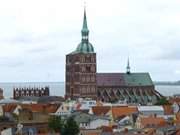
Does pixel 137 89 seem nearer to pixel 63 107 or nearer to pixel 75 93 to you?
pixel 75 93

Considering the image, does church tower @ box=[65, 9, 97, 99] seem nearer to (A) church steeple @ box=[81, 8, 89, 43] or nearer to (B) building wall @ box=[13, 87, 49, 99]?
(A) church steeple @ box=[81, 8, 89, 43]

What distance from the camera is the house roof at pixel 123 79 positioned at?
139375 millimetres

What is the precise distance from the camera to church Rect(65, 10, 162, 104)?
130875 mm

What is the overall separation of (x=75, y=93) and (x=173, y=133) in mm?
73463

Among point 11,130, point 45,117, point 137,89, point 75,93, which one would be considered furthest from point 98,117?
point 137,89

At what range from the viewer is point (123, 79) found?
465 ft

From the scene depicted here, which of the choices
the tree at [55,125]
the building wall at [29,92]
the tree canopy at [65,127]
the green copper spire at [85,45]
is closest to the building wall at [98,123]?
the tree at [55,125]

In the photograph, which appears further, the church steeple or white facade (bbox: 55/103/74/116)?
the church steeple

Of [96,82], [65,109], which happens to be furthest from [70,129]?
[96,82]

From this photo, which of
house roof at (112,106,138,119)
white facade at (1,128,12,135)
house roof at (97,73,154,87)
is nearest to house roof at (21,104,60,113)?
house roof at (112,106,138,119)

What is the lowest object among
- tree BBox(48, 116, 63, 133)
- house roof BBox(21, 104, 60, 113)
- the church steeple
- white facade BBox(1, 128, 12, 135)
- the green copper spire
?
white facade BBox(1, 128, 12, 135)

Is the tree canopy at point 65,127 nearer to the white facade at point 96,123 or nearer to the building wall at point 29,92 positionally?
the white facade at point 96,123

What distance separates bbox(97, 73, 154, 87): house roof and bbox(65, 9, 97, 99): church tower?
20.6ft

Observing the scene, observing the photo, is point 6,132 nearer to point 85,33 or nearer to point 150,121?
point 150,121
